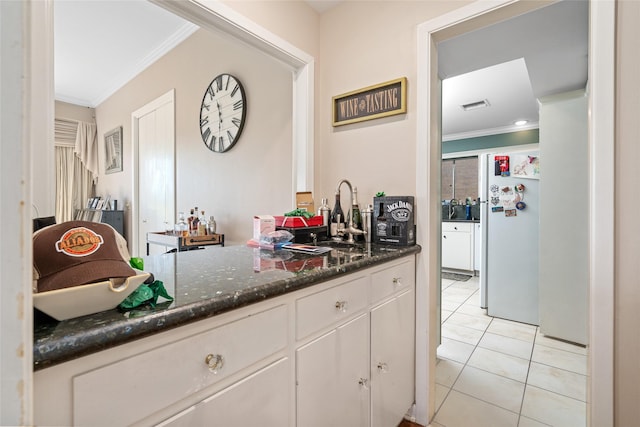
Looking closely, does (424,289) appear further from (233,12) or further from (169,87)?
(169,87)

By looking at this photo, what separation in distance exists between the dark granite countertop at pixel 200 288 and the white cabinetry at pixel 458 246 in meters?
4.11

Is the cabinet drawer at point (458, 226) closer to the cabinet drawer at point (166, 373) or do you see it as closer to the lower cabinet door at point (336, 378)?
the lower cabinet door at point (336, 378)

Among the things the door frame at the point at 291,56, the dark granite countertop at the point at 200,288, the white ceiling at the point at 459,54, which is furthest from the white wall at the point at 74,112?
the dark granite countertop at the point at 200,288

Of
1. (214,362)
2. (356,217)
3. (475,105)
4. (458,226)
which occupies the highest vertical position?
(475,105)

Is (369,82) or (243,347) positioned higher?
(369,82)

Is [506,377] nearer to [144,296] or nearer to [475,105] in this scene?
[144,296]

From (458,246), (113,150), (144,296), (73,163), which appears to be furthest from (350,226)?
(73,163)

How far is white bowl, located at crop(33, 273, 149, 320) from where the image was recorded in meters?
0.50

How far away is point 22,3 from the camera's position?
307mm

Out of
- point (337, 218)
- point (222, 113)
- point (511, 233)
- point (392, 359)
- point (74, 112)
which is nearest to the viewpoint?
point (392, 359)

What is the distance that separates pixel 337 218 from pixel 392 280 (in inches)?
22.8

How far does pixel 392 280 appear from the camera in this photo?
138 centimetres

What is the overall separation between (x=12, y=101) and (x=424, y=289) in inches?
65.0

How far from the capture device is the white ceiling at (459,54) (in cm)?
186
